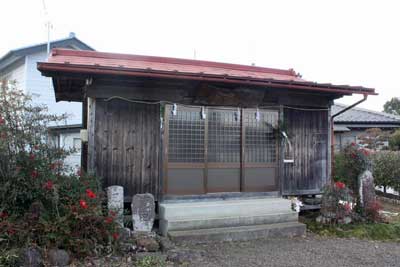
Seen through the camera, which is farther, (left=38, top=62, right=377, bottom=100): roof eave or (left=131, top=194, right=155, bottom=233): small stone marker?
(left=131, top=194, right=155, bottom=233): small stone marker

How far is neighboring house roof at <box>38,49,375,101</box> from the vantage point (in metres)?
5.25

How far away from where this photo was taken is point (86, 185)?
5.06 meters

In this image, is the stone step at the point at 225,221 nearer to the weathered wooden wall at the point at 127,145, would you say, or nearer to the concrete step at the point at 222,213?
the concrete step at the point at 222,213

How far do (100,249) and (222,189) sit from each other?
2.74 m

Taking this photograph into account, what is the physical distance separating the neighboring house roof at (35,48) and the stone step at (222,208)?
10.2m

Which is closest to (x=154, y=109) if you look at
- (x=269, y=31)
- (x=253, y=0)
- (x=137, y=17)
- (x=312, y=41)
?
(x=253, y=0)

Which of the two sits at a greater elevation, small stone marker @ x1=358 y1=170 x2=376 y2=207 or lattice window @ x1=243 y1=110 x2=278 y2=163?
lattice window @ x1=243 y1=110 x2=278 y2=163

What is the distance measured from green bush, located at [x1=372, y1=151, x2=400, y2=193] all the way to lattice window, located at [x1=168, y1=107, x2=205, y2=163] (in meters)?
6.54

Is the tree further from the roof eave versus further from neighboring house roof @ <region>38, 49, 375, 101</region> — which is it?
the roof eave

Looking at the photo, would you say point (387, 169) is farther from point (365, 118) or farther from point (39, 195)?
→ point (39, 195)

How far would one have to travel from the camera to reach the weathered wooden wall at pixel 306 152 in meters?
7.22

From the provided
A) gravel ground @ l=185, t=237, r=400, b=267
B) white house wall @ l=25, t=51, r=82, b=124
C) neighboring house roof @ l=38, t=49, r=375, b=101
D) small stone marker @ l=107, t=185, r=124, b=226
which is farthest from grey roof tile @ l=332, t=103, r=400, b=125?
small stone marker @ l=107, t=185, r=124, b=226

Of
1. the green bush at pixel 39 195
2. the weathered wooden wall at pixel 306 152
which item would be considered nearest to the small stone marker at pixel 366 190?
the weathered wooden wall at pixel 306 152

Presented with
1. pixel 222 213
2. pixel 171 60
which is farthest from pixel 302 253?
pixel 171 60
